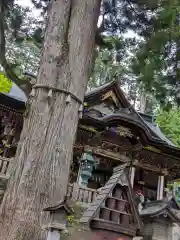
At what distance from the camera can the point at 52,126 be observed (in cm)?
355

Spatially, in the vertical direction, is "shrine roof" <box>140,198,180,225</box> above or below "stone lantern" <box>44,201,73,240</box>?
above

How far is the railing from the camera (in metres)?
9.09

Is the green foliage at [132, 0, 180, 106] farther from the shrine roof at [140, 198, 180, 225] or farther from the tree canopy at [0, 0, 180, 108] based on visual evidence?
the shrine roof at [140, 198, 180, 225]

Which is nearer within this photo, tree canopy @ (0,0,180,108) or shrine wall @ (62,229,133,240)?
shrine wall @ (62,229,133,240)

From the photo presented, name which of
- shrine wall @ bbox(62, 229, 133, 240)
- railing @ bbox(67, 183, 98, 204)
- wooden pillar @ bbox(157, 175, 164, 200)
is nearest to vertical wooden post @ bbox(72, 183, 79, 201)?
railing @ bbox(67, 183, 98, 204)

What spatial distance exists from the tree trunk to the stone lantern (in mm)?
110

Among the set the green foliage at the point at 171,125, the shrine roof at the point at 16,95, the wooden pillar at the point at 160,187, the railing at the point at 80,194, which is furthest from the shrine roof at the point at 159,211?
the green foliage at the point at 171,125

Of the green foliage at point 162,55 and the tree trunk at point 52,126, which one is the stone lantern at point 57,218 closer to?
the tree trunk at point 52,126

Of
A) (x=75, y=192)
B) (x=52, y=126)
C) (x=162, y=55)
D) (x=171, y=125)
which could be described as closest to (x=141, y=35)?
(x=162, y=55)

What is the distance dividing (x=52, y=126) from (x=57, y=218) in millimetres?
1066

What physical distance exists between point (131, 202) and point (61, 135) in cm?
145

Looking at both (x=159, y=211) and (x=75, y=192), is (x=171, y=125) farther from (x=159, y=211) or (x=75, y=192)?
(x=75, y=192)

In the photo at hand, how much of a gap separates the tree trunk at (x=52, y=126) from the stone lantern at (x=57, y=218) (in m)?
0.11

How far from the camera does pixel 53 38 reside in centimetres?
404
